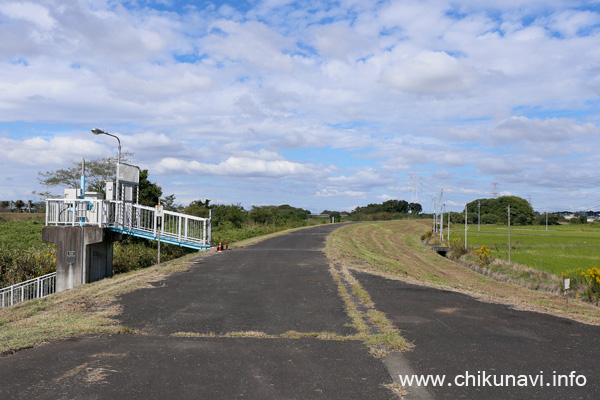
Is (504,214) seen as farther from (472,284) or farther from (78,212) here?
(78,212)

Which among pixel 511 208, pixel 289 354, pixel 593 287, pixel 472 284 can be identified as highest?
pixel 511 208

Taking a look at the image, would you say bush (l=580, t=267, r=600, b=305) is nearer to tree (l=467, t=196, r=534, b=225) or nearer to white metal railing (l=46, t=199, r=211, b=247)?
white metal railing (l=46, t=199, r=211, b=247)

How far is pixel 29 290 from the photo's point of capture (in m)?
17.2

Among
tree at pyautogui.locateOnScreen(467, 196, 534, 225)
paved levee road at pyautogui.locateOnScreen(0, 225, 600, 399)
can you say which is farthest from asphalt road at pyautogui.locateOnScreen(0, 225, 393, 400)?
tree at pyautogui.locateOnScreen(467, 196, 534, 225)

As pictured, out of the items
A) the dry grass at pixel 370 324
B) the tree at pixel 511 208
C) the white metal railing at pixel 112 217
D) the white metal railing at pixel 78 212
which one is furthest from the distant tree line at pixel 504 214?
the dry grass at pixel 370 324

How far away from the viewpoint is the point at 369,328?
25.3 ft

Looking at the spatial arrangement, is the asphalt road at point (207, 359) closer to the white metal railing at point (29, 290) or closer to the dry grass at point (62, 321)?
the dry grass at point (62, 321)

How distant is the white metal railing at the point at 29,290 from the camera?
53.9 ft

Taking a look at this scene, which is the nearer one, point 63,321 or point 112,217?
point 63,321

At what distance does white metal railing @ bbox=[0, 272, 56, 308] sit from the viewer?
16.4 metres

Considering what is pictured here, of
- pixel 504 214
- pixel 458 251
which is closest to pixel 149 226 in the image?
pixel 458 251

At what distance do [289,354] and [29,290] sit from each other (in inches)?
583

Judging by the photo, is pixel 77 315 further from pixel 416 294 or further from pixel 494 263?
pixel 494 263

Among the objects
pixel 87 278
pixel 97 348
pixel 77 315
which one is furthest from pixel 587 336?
pixel 87 278
